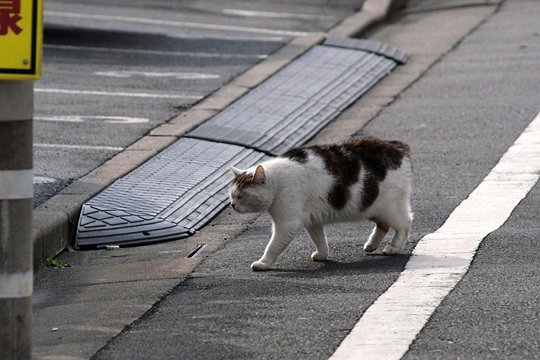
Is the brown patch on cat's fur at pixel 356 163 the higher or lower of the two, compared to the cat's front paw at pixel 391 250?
higher

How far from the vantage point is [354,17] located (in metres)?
20.4

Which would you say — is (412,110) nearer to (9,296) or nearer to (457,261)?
(457,261)

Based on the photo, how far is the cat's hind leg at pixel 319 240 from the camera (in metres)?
9.02

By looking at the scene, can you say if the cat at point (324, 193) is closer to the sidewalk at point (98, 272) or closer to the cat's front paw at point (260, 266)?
the cat's front paw at point (260, 266)

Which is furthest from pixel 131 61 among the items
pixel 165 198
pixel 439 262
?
pixel 439 262

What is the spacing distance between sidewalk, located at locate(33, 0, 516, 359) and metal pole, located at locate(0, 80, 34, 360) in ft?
1.56

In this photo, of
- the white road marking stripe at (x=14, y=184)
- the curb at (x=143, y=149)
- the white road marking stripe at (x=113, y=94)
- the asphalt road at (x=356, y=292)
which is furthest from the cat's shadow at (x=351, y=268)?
the white road marking stripe at (x=113, y=94)

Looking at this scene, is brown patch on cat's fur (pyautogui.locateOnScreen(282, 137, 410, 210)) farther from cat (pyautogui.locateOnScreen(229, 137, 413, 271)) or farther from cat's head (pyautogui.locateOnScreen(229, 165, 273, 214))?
cat's head (pyautogui.locateOnScreen(229, 165, 273, 214))

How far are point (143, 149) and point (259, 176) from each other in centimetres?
375

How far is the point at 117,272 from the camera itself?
9266 millimetres

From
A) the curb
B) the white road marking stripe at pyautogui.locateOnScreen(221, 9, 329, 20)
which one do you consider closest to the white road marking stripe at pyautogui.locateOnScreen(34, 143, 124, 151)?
the curb

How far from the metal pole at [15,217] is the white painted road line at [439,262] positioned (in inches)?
56.7

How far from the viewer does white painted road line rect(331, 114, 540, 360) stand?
6844 millimetres

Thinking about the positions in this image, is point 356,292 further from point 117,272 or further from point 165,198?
point 165,198
